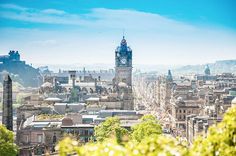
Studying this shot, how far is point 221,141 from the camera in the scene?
12.5 meters

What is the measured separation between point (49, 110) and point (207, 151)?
294 feet

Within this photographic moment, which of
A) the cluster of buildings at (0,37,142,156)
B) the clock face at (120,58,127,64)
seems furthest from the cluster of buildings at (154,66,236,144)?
the clock face at (120,58,127,64)

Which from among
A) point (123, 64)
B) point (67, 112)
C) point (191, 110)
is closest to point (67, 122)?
point (67, 112)

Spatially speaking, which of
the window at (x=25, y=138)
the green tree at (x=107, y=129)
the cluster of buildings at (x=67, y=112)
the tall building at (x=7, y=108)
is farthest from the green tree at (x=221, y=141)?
the window at (x=25, y=138)

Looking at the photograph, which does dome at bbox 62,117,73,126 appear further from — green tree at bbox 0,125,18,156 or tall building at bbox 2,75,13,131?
green tree at bbox 0,125,18,156

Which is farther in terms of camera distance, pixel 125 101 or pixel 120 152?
pixel 125 101

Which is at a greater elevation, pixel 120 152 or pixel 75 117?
pixel 120 152

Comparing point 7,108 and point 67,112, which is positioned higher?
point 7,108

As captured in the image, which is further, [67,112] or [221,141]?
[67,112]

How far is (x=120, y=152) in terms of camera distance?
1088cm

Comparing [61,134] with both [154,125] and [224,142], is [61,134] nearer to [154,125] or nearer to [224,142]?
[154,125]

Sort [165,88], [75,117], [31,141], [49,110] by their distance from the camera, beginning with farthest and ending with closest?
[165,88]
[49,110]
[75,117]
[31,141]

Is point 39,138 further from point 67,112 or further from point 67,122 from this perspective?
point 67,112

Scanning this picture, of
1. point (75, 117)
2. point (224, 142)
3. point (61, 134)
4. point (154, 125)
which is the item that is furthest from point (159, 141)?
point (75, 117)
